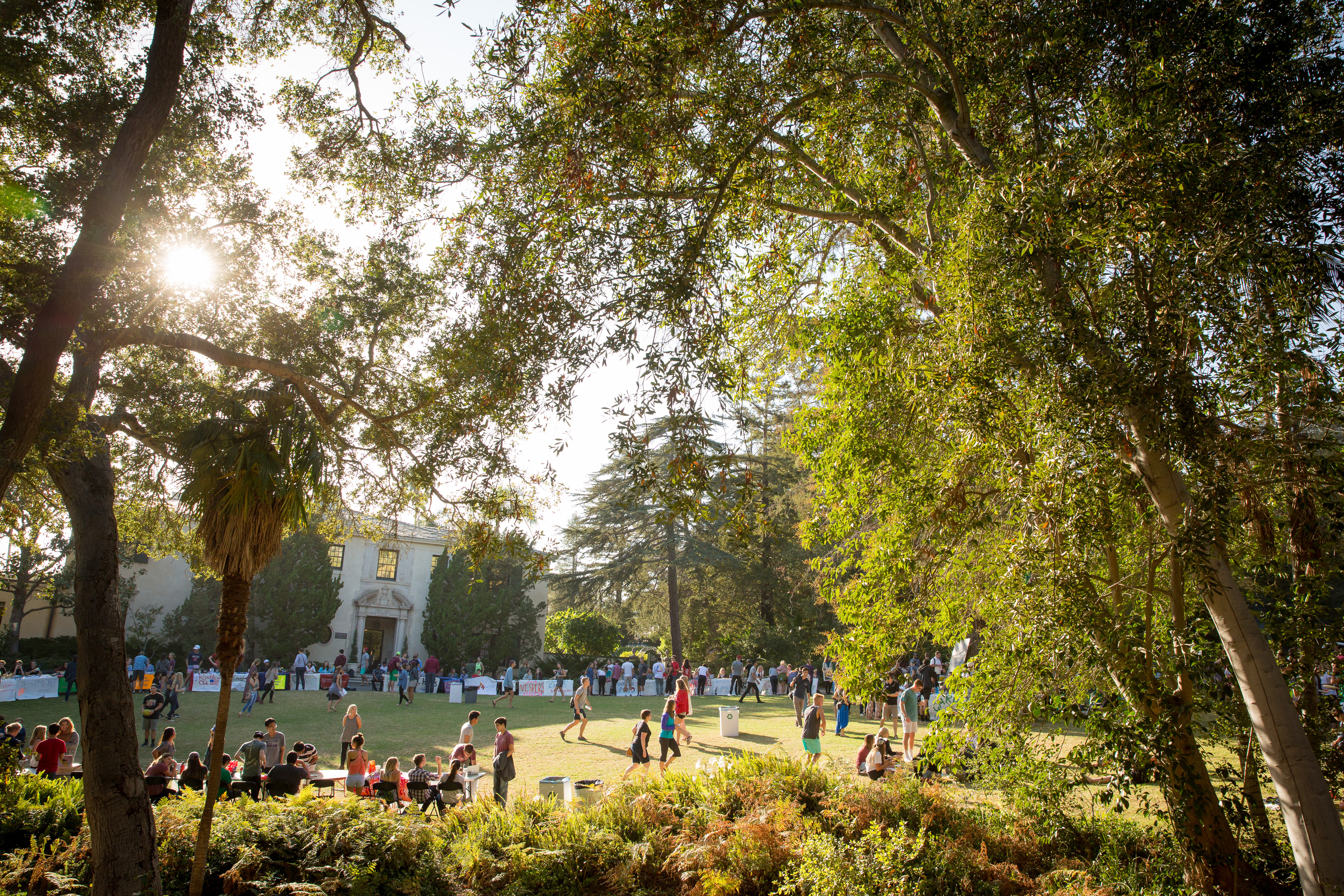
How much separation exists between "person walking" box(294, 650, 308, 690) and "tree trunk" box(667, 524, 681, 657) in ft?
52.3

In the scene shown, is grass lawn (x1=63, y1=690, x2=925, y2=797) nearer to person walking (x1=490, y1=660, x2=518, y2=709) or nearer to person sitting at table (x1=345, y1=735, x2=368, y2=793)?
person walking (x1=490, y1=660, x2=518, y2=709)

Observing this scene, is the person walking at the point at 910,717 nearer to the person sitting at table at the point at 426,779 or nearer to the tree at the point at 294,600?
the person sitting at table at the point at 426,779

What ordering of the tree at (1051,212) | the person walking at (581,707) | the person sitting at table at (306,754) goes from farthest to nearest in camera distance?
1. the person walking at (581,707)
2. the person sitting at table at (306,754)
3. the tree at (1051,212)

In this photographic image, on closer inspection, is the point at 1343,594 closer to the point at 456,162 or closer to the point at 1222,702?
the point at 1222,702

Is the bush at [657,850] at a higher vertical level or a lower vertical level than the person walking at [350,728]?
lower

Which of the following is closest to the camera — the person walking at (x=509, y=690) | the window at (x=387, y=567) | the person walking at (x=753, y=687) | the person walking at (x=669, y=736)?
the person walking at (x=669, y=736)

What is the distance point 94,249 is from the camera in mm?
6777

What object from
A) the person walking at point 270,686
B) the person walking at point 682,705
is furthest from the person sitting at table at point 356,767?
the person walking at point 270,686

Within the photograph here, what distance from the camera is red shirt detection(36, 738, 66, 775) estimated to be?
11.8m

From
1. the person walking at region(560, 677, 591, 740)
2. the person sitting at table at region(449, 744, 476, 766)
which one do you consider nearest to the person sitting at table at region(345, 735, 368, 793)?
the person sitting at table at region(449, 744, 476, 766)

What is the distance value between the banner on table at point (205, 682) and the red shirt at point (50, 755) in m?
17.2

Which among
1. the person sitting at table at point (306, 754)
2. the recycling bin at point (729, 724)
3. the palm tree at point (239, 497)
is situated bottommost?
the recycling bin at point (729, 724)

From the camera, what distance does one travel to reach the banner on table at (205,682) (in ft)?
90.9

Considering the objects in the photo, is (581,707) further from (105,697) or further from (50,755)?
(105,697)
